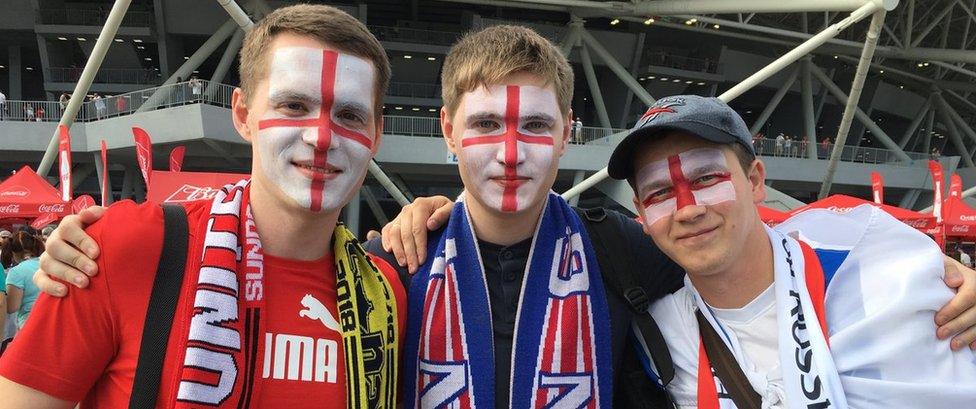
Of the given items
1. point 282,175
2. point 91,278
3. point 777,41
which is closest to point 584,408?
point 282,175

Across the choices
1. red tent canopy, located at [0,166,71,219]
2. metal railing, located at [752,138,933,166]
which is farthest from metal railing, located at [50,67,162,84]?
metal railing, located at [752,138,933,166]

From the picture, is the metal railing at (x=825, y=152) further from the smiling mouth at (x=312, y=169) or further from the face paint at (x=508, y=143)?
the smiling mouth at (x=312, y=169)

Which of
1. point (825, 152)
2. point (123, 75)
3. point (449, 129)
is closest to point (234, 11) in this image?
point (449, 129)

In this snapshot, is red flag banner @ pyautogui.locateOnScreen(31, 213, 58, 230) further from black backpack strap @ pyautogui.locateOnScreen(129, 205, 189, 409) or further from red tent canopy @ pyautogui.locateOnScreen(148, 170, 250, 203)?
black backpack strap @ pyautogui.locateOnScreen(129, 205, 189, 409)

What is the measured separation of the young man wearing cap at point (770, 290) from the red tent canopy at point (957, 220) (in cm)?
1773

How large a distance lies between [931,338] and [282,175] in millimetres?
2217

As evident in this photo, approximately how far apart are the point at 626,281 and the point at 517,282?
0.45m

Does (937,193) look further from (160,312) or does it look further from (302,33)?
(160,312)

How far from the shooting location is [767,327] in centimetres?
216

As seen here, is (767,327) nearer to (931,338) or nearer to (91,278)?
(931,338)

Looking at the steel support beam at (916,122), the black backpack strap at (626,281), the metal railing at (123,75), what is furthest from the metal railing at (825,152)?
the metal railing at (123,75)

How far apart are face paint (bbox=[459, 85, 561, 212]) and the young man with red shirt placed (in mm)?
414

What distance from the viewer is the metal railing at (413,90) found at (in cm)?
2980

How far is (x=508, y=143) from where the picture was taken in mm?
2459
